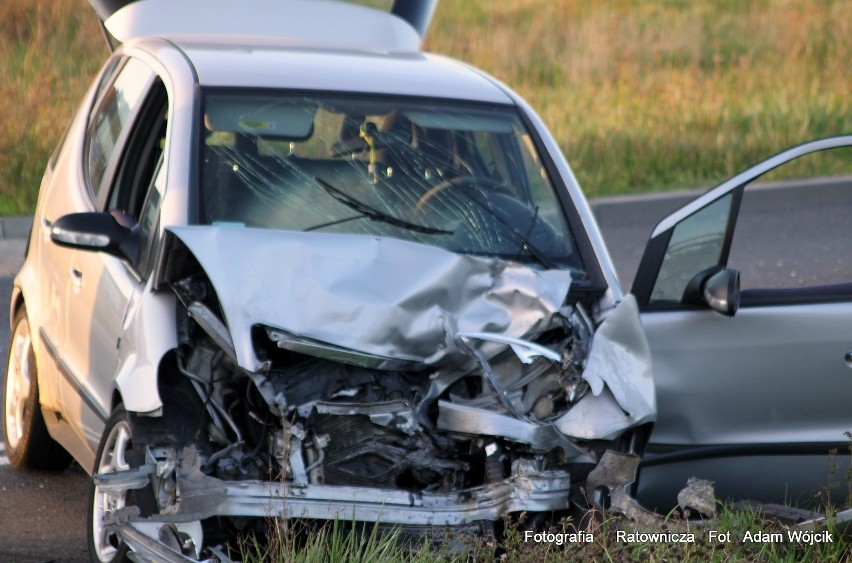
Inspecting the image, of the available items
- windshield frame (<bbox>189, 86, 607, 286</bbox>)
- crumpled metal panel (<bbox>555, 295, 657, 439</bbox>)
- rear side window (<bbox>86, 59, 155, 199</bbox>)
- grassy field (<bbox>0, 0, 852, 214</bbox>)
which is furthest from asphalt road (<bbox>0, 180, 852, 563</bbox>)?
crumpled metal panel (<bbox>555, 295, 657, 439</bbox>)

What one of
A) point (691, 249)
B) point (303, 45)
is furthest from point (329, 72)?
point (691, 249)

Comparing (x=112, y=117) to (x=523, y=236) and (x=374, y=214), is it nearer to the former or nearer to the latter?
(x=374, y=214)

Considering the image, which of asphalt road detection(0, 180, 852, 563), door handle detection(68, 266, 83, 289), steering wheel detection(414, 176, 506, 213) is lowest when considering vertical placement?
asphalt road detection(0, 180, 852, 563)

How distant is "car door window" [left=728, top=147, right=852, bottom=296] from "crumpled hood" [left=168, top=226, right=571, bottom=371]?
8.84ft

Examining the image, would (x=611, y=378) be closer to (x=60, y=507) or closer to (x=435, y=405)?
(x=435, y=405)

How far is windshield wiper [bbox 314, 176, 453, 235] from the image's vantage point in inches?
170

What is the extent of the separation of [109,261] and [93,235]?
0.23m

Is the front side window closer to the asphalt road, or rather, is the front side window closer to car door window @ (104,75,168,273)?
car door window @ (104,75,168,273)

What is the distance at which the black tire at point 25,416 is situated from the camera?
16.3 feet

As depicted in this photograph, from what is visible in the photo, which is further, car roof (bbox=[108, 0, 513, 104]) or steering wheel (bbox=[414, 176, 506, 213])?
car roof (bbox=[108, 0, 513, 104])

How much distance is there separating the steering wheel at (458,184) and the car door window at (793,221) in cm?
214

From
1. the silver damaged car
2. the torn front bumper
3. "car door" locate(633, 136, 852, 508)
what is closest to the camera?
the torn front bumper

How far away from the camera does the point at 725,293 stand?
4121 mm

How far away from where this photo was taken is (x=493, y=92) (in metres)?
4.79
